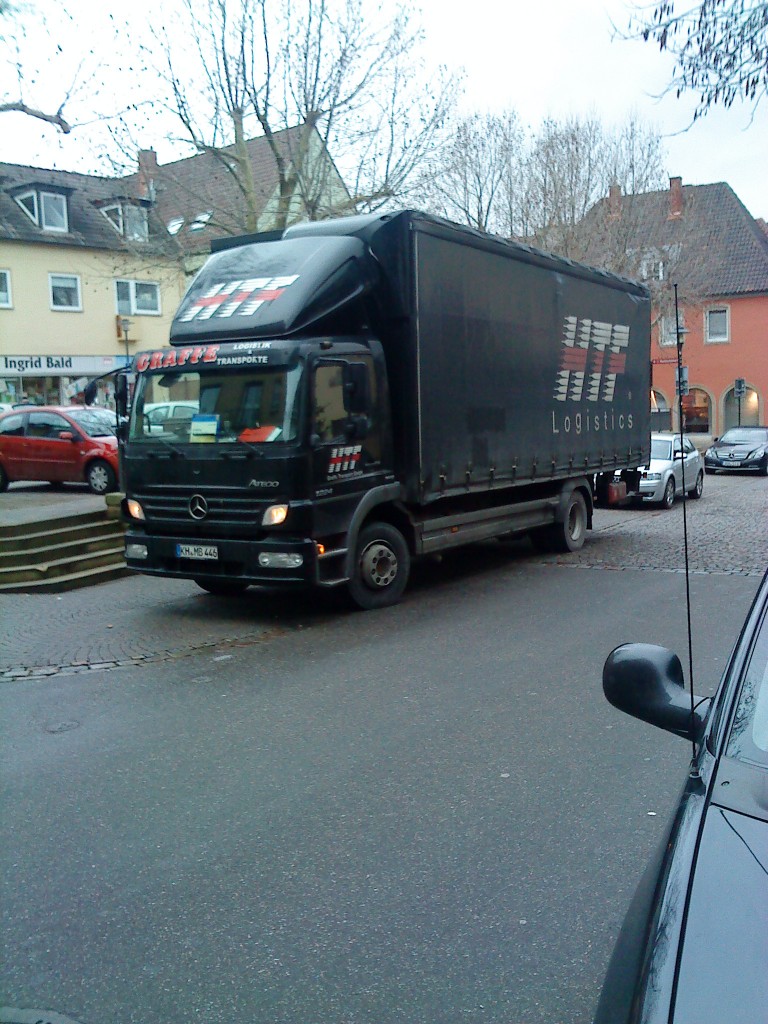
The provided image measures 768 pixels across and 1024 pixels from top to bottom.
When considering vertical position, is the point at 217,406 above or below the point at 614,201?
below

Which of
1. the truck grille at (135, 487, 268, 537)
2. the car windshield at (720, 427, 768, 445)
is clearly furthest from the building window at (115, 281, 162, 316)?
the truck grille at (135, 487, 268, 537)

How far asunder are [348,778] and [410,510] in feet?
18.2

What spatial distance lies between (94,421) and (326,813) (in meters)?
14.7

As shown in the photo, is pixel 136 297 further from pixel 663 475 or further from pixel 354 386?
pixel 354 386

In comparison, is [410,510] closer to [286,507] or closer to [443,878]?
[286,507]

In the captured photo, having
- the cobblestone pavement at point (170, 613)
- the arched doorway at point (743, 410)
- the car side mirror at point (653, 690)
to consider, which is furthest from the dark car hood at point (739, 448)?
the car side mirror at point (653, 690)

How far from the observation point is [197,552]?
9.55 m

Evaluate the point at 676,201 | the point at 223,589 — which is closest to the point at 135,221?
the point at 223,589

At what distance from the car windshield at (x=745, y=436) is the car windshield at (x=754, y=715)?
3177 cm

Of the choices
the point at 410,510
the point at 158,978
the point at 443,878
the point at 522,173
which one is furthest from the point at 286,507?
the point at 522,173

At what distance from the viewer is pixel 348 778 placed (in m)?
5.32

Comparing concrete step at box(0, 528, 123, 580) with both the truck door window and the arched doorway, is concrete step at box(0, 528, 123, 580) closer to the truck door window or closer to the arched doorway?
the truck door window

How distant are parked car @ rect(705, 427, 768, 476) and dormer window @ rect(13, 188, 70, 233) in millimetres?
24744

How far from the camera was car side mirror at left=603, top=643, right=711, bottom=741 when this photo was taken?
282 cm
